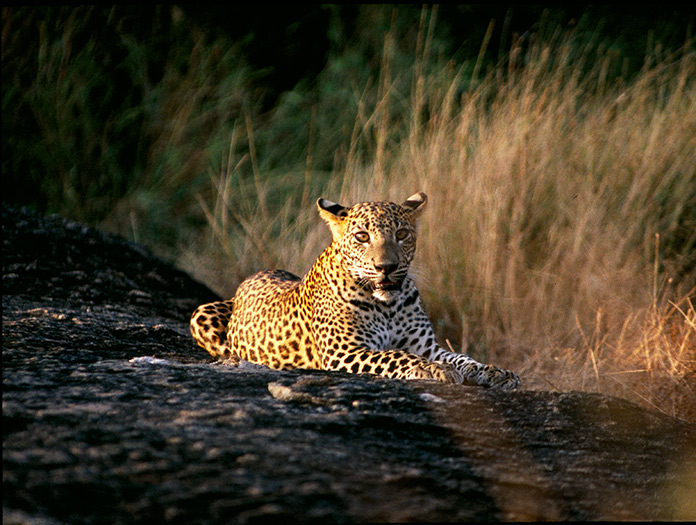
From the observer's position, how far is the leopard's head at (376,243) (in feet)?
16.6

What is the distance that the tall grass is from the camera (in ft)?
20.8

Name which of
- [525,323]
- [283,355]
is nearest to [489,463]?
[283,355]

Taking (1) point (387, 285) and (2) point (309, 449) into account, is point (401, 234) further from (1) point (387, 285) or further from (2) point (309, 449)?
(2) point (309, 449)

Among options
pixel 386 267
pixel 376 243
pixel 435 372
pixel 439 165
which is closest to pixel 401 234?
pixel 376 243

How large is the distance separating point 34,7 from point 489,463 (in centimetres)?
981

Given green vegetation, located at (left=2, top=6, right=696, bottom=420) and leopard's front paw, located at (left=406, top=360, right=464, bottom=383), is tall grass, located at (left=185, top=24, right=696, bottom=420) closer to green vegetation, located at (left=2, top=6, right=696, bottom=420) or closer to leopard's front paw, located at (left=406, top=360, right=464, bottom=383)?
green vegetation, located at (left=2, top=6, right=696, bottom=420)

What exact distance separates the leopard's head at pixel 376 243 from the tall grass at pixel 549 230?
1390 mm

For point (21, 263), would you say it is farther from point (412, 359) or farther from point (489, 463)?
point (489, 463)

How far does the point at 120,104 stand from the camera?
12.3 metres

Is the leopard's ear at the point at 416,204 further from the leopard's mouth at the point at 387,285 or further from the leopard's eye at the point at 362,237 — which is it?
the leopard's mouth at the point at 387,285

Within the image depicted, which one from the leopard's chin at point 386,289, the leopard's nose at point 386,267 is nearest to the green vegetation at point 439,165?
the leopard's chin at point 386,289

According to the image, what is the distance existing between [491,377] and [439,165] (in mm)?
3449

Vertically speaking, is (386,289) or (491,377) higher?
(386,289)

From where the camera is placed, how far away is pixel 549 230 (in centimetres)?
726
